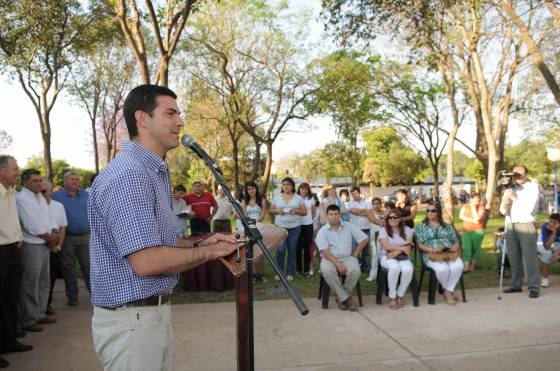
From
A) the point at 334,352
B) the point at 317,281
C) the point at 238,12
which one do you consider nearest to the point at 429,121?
the point at 238,12

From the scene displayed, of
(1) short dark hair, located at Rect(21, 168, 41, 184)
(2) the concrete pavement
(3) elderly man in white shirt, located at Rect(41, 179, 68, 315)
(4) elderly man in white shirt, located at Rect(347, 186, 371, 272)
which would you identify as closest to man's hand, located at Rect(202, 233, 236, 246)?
(2) the concrete pavement

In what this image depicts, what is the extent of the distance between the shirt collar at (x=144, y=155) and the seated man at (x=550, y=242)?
7.72m

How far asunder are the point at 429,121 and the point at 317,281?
20408 millimetres

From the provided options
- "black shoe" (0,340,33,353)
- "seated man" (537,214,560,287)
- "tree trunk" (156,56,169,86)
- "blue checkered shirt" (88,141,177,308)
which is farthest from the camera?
"tree trunk" (156,56,169,86)

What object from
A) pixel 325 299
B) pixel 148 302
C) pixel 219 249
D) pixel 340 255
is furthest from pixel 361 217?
pixel 148 302

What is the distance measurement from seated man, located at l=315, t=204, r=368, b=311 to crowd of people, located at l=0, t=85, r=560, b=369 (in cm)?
2

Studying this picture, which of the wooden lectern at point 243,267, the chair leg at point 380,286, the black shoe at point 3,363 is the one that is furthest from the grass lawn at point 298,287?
the wooden lectern at point 243,267

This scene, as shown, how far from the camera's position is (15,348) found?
480 centimetres

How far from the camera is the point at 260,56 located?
21328mm

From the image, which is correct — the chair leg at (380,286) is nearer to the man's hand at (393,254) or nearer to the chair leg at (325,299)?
the man's hand at (393,254)

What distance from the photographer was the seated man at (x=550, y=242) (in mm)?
7961

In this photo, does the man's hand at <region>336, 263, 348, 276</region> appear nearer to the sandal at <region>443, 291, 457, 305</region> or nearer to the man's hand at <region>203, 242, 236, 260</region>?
the sandal at <region>443, 291, 457, 305</region>

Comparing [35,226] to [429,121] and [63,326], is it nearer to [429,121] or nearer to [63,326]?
[63,326]

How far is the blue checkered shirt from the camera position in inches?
70.5
